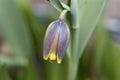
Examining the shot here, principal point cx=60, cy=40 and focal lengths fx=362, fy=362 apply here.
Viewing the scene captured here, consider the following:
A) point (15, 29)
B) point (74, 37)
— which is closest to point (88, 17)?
point (74, 37)

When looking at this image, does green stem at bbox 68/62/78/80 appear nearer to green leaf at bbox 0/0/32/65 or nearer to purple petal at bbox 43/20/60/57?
purple petal at bbox 43/20/60/57

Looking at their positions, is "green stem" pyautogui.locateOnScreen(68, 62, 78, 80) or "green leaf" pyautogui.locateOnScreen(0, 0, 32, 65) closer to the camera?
"green stem" pyautogui.locateOnScreen(68, 62, 78, 80)

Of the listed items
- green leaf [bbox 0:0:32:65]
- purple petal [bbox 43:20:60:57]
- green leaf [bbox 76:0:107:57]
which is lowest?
green leaf [bbox 0:0:32:65]

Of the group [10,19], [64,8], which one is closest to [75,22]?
[64,8]

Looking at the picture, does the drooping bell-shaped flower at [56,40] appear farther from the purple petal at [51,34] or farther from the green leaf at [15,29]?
the green leaf at [15,29]

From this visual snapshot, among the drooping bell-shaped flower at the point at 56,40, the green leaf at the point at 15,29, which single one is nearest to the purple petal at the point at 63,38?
the drooping bell-shaped flower at the point at 56,40

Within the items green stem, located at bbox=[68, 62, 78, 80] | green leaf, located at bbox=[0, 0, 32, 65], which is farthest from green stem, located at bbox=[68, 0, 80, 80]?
green leaf, located at bbox=[0, 0, 32, 65]

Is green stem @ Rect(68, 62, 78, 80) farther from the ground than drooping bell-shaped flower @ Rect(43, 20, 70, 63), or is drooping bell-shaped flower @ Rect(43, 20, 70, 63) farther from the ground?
drooping bell-shaped flower @ Rect(43, 20, 70, 63)

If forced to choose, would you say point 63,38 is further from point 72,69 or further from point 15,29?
point 15,29
